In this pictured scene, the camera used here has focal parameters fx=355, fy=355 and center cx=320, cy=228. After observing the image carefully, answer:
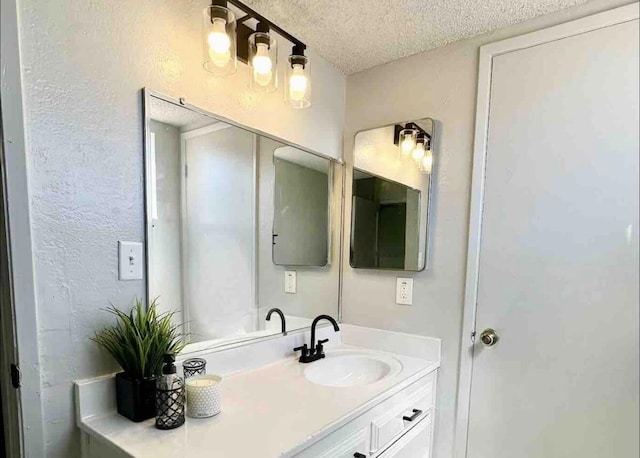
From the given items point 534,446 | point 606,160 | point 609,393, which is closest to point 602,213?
point 606,160

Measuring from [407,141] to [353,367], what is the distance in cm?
105

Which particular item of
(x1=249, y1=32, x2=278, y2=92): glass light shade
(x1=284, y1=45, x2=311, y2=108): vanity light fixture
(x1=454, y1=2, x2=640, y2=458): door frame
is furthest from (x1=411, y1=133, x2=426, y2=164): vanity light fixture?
(x1=249, y1=32, x2=278, y2=92): glass light shade

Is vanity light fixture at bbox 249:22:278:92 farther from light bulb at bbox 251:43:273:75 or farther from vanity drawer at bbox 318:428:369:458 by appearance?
vanity drawer at bbox 318:428:369:458

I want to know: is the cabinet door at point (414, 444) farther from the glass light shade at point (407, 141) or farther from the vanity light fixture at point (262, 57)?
the vanity light fixture at point (262, 57)

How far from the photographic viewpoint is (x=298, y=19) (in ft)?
4.48

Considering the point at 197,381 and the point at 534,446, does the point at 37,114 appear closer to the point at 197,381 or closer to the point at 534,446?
the point at 197,381

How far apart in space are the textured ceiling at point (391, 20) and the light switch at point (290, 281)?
102 centimetres

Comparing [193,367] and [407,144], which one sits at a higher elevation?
[407,144]

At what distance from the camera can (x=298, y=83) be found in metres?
1.36

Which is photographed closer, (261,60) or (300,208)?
(261,60)

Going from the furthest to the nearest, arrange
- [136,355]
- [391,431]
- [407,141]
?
[407,141]
[391,431]
[136,355]

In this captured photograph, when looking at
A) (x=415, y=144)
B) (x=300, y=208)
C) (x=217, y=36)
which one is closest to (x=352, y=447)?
(x=300, y=208)

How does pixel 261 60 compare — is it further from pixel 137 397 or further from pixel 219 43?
pixel 137 397

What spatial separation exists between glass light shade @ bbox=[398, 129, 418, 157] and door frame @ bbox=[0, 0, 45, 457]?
1.34 metres
